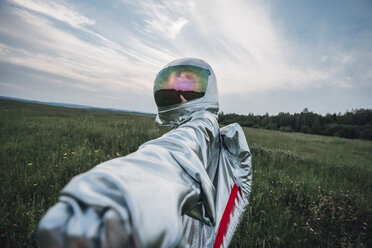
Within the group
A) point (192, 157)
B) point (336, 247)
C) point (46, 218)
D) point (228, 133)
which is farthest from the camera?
point (336, 247)

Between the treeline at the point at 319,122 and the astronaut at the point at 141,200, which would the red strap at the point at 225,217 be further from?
the treeline at the point at 319,122

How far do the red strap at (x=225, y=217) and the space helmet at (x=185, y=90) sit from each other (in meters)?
0.90

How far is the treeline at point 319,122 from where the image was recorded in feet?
134

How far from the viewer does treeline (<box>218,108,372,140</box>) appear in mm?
40750

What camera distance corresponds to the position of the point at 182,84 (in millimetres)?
1746

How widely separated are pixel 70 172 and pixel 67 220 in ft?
12.1

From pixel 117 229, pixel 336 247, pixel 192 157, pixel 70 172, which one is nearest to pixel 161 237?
pixel 117 229

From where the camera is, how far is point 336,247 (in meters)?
2.19

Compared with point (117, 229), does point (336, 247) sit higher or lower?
lower

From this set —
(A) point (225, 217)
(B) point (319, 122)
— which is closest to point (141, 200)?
(A) point (225, 217)

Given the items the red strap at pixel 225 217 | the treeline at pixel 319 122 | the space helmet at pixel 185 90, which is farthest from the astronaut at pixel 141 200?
the treeline at pixel 319 122

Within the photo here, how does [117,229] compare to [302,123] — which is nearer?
[117,229]

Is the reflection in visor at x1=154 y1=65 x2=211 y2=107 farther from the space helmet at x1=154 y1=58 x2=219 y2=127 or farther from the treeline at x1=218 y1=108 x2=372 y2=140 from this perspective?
the treeline at x1=218 y1=108 x2=372 y2=140

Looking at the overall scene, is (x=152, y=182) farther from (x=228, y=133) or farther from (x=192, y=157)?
(x=228, y=133)
